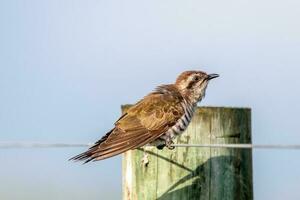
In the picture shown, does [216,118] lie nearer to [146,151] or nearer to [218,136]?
[218,136]

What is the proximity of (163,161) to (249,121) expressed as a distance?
872 millimetres

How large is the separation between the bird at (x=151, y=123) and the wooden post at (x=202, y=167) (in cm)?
69

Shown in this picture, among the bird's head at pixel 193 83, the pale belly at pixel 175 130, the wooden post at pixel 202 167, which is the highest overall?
the bird's head at pixel 193 83

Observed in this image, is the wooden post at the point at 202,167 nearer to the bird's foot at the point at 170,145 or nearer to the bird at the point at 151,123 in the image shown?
the bird's foot at the point at 170,145

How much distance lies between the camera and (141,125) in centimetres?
741

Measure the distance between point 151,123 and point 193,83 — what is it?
1.45 m

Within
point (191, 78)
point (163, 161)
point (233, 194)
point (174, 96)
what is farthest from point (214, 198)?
point (191, 78)

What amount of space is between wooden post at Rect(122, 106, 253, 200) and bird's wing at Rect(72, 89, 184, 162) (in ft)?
2.68

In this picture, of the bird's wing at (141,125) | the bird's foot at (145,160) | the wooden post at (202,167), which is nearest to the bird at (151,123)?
the bird's wing at (141,125)

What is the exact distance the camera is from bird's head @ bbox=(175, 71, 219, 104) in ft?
28.4

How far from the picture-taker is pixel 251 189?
5742 millimetres

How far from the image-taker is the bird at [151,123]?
21.9 ft

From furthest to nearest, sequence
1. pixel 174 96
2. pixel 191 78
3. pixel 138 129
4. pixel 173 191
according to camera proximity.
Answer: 1. pixel 191 78
2. pixel 174 96
3. pixel 138 129
4. pixel 173 191

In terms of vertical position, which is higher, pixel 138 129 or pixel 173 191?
pixel 138 129
